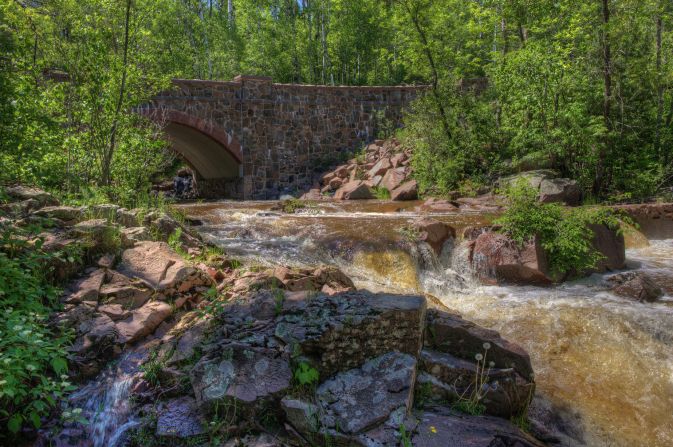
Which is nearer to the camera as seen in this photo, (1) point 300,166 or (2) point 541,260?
(2) point 541,260

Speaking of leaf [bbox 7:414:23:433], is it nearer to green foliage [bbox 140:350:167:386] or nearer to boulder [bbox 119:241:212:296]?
green foliage [bbox 140:350:167:386]

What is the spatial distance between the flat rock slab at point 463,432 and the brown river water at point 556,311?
75cm

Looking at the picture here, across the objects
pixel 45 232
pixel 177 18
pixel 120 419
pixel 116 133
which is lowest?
pixel 120 419

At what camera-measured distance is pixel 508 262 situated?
632 centimetres

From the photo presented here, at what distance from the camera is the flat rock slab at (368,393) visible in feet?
9.23

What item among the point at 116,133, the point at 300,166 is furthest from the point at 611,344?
the point at 300,166

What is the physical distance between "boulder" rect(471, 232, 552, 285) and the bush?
13 centimetres

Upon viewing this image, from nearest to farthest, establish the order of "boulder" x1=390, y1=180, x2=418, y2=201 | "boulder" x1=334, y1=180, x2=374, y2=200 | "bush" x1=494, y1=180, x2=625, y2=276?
"bush" x1=494, y1=180, x2=625, y2=276, "boulder" x1=390, y1=180, x2=418, y2=201, "boulder" x1=334, y1=180, x2=374, y2=200

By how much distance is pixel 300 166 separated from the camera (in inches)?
707

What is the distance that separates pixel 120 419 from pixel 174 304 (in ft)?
4.13

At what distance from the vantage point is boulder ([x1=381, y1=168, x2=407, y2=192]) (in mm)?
13977

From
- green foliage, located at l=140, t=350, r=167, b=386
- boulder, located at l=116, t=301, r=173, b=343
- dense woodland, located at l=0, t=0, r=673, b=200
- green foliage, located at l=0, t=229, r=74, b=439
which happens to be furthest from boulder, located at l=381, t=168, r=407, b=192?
green foliage, located at l=140, t=350, r=167, b=386

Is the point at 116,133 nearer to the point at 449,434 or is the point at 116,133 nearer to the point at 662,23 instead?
the point at 449,434

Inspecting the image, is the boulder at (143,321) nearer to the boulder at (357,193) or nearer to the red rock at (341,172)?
the boulder at (357,193)
